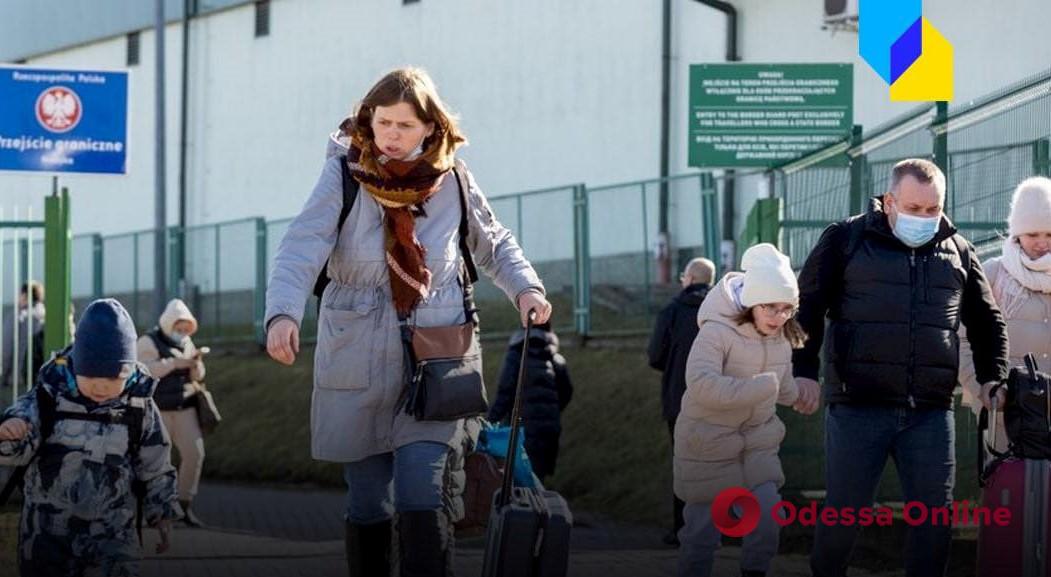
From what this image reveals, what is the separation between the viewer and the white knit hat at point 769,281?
8.53m

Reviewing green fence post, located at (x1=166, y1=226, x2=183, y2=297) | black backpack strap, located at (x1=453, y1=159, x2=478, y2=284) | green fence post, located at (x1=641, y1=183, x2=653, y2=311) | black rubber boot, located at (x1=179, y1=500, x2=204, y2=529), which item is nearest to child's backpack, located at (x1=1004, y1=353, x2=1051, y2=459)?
black backpack strap, located at (x1=453, y1=159, x2=478, y2=284)

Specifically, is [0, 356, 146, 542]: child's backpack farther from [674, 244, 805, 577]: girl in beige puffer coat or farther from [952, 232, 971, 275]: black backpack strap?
[952, 232, 971, 275]: black backpack strap

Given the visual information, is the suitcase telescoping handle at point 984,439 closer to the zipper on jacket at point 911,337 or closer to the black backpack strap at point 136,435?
the zipper on jacket at point 911,337

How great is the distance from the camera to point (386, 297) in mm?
6805

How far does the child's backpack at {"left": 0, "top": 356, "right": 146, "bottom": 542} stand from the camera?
7332 millimetres

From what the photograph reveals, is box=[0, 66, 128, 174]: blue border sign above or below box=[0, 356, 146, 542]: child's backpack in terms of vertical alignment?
above

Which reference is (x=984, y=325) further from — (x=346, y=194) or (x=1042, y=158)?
(x=346, y=194)

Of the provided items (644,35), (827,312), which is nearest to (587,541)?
(827,312)

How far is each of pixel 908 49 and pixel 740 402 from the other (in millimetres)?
12722

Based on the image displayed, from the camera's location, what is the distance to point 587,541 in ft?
43.7

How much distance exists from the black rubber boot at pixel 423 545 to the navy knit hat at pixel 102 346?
4.09ft

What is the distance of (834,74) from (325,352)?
48.0 feet

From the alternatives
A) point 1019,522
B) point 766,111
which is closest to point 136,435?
point 1019,522

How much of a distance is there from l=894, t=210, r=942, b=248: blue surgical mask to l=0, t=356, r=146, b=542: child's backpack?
281 cm
